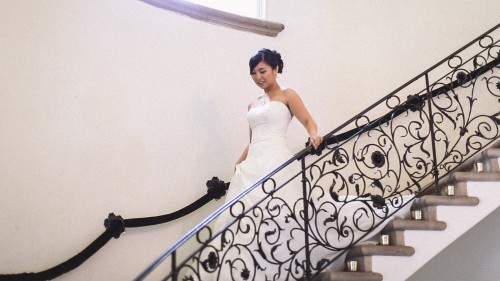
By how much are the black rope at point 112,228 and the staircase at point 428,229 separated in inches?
58.4

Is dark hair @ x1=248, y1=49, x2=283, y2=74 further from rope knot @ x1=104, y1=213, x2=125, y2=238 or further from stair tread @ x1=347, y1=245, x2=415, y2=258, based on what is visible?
rope knot @ x1=104, y1=213, x2=125, y2=238

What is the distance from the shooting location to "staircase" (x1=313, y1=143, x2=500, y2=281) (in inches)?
164

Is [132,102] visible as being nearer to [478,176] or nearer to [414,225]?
[414,225]

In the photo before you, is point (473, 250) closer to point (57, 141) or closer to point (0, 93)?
point (57, 141)

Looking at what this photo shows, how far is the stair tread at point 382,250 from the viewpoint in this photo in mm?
4160

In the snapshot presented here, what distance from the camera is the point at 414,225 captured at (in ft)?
14.1

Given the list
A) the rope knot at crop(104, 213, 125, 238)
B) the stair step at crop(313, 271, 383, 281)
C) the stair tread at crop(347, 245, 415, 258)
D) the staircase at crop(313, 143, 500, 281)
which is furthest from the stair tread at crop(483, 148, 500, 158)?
the rope knot at crop(104, 213, 125, 238)

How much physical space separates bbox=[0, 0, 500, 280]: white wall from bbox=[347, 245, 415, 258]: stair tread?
163cm

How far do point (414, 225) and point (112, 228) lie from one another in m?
2.34

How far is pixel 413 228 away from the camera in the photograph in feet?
14.2

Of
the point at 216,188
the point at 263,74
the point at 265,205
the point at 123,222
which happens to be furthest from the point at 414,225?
the point at 123,222

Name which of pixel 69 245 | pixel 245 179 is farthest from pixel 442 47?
pixel 69 245

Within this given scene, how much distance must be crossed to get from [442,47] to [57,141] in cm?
429

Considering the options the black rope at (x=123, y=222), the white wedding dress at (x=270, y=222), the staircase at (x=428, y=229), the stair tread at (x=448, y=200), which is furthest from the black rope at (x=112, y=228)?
the stair tread at (x=448, y=200)
